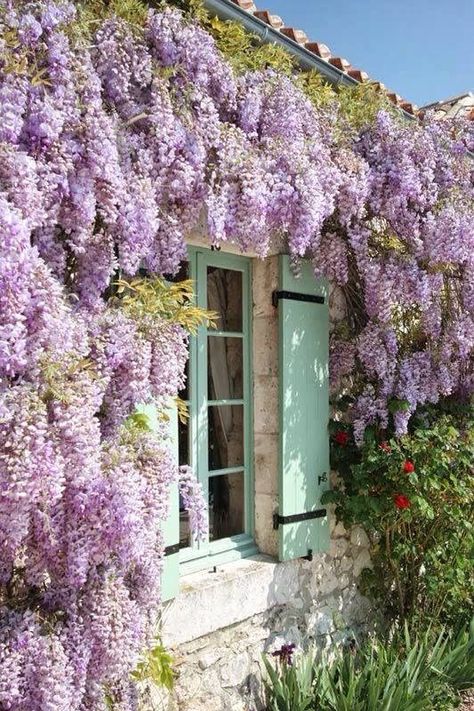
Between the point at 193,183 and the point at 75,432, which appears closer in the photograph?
the point at 75,432

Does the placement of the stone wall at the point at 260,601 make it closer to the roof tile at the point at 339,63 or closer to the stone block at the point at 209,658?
the stone block at the point at 209,658

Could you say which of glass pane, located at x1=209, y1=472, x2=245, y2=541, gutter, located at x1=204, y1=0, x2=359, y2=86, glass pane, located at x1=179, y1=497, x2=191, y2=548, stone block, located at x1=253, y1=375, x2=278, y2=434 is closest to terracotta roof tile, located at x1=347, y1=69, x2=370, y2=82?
gutter, located at x1=204, y1=0, x2=359, y2=86

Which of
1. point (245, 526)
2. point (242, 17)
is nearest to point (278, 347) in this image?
point (245, 526)

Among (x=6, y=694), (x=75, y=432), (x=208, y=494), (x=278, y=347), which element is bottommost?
(x=6, y=694)

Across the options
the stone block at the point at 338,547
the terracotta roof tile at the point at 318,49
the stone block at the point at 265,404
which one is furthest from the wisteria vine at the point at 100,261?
the stone block at the point at 338,547

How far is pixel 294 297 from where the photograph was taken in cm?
383

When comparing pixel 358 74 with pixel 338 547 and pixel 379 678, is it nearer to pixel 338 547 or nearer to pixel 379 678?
pixel 338 547

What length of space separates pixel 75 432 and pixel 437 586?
9.65 ft

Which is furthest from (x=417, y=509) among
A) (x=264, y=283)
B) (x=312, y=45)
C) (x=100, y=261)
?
(x=312, y=45)

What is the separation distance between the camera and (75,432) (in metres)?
2.09

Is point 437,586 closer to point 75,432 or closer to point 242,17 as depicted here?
point 75,432

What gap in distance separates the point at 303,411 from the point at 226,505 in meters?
0.67

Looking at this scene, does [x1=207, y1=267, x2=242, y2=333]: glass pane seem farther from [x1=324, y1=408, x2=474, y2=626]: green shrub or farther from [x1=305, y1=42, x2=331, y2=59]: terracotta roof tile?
[x1=305, y1=42, x2=331, y2=59]: terracotta roof tile

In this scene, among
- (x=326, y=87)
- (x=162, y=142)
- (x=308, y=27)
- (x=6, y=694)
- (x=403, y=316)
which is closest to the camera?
(x=6, y=694)
